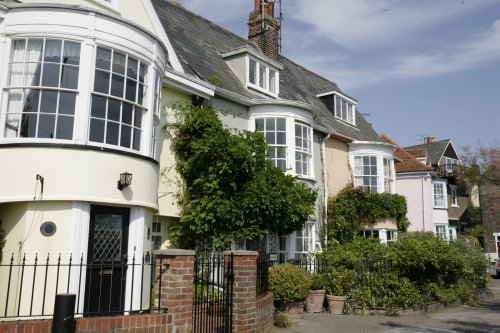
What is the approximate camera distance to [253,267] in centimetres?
844

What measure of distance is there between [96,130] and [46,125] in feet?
3.02

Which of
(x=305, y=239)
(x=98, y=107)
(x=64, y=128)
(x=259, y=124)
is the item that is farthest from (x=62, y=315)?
(x=305, y=239)

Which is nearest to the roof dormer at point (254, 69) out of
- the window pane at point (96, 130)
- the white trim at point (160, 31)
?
the white trim at point (160, 31)

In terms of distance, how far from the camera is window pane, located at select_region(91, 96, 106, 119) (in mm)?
9008

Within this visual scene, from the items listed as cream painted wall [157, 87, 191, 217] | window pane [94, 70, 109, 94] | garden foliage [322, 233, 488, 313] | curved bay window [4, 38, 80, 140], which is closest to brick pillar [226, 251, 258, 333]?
cream painted wall [157, 87, 191, 217]

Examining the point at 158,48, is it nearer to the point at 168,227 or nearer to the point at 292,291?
the point at 168,227

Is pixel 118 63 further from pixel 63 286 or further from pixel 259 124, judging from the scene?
pixel 259 124

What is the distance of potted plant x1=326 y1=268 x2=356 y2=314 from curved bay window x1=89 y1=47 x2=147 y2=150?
7.01 m

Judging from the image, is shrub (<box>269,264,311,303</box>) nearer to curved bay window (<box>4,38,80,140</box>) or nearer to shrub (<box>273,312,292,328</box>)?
shrub (<box>273,312,292,328</box>)

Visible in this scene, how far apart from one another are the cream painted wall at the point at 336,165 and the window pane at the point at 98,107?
39.5 ft

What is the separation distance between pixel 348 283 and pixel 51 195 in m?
8.68

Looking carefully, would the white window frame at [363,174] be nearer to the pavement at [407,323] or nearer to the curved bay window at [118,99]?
the pavement at [407,323]

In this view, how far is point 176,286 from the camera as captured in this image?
23.2ft

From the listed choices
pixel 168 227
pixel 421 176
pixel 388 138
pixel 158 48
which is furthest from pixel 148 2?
pixel 421 176
